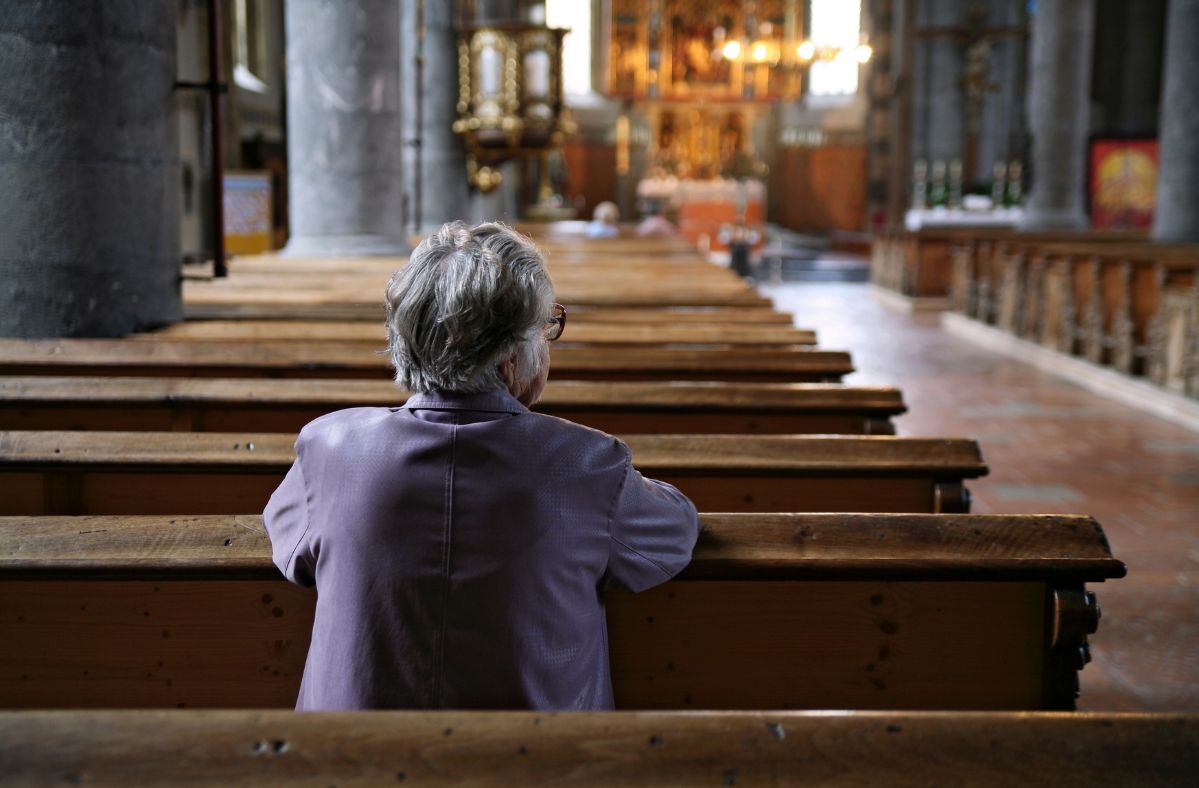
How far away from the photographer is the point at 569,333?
179 inches

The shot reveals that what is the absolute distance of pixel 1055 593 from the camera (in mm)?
1969

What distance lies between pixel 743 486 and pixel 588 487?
1310 millimetres

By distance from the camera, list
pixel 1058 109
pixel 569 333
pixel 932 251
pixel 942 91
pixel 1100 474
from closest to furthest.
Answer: pixel 569 333, pixel 1100 474, pixel 1058 109, pixel 932 251, pixel 942 91

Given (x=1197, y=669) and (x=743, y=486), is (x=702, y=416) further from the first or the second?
(x=1197, y=669)

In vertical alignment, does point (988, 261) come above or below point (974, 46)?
below

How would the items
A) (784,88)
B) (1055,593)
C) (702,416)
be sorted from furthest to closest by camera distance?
1. (784,88)
2. (702,416)
3. (1055,593)

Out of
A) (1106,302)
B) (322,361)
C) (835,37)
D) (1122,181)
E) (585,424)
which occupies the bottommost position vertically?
(1106,302)

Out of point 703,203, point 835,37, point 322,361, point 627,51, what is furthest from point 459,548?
point 835,37

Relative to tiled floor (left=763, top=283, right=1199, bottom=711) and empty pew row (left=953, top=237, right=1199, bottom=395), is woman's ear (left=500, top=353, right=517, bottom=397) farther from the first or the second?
empty pew row (left=953, top=237, right=1199, bottom=395)

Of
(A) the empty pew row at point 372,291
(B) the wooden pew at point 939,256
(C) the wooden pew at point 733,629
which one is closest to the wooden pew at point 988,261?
(B) the wooden pew at point 939,256

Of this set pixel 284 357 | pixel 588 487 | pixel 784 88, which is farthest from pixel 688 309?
pixel 784 88

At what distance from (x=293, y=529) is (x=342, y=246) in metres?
7.07

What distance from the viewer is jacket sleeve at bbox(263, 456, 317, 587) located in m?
1.67

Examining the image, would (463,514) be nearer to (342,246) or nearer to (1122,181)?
(342,246)
